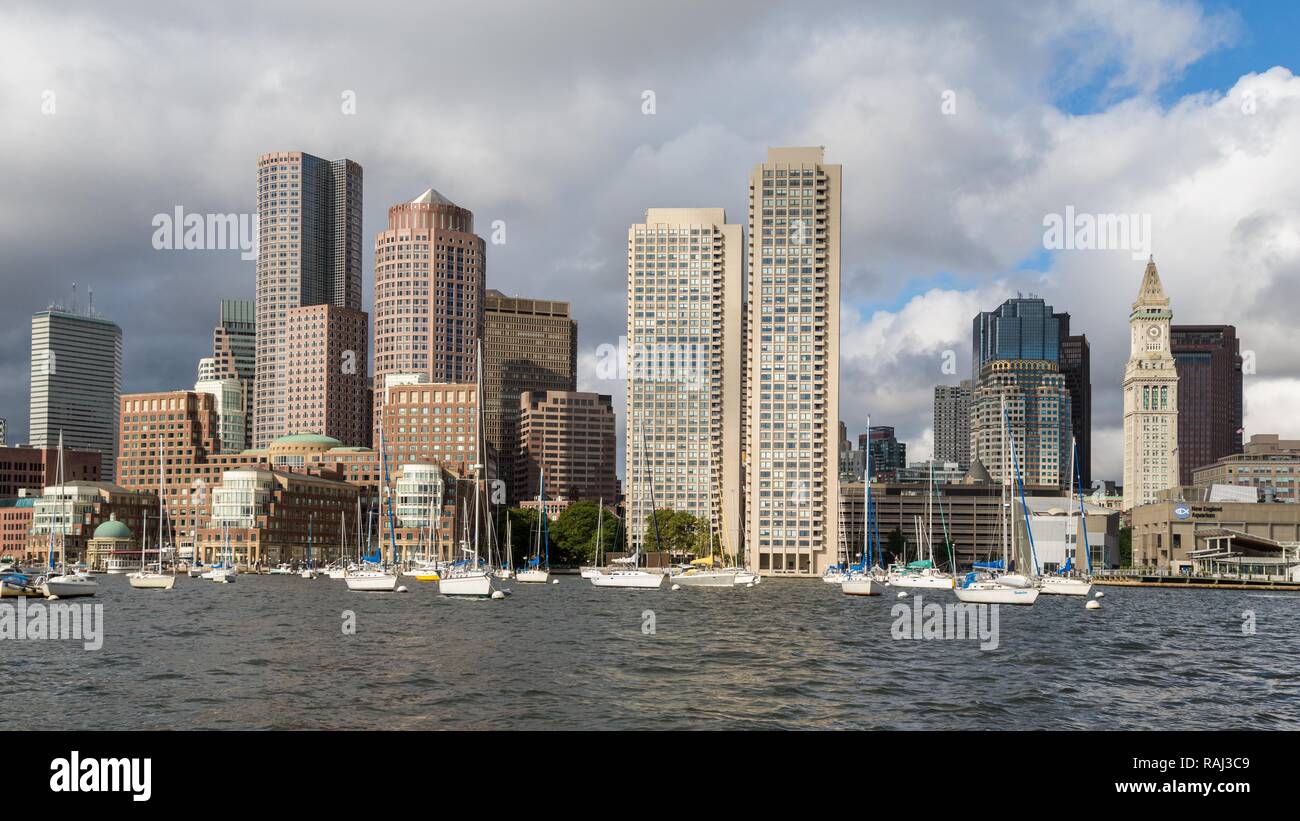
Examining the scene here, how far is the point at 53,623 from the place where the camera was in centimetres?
7706

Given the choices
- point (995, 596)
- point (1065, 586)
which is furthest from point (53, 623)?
point (1065, 586)

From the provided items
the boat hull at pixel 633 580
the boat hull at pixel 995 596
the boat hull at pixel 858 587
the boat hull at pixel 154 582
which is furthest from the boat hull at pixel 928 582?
the boat hull at pixel 154 582

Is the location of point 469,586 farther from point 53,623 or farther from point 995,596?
point 995,596

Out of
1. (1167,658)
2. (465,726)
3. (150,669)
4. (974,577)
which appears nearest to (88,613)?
(150,669)

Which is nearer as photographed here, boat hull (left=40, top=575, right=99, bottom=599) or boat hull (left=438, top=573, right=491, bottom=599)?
boat hull (left=40, top=575, right=99, bottom=599)

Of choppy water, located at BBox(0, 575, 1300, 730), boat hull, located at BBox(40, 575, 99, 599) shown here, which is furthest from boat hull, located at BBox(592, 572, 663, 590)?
boat hull, located at BBox(40, 575, 99, 599)

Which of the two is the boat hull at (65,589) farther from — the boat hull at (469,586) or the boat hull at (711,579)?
the boat hull at (711,579)

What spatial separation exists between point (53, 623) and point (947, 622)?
196ft

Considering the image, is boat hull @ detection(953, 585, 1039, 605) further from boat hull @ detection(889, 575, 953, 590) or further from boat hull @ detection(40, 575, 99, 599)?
boat hull @ detection(40, 575, 99, 599)

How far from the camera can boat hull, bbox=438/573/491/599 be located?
120 m

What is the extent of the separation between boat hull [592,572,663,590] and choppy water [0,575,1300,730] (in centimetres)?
5800
